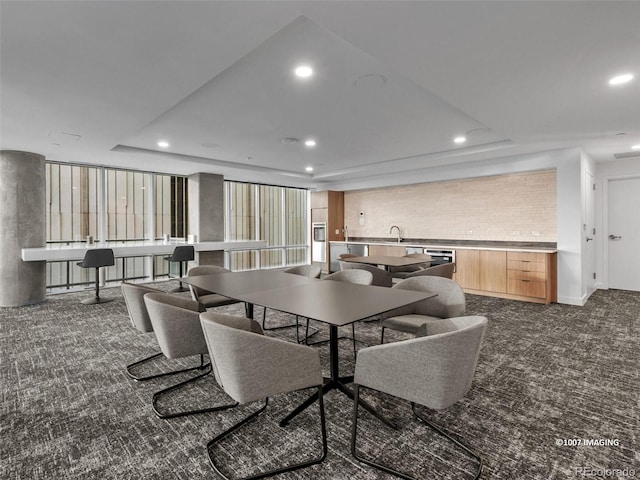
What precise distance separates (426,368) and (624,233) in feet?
23.5

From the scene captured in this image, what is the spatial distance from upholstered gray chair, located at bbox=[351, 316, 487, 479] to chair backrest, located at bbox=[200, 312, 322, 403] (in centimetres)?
34

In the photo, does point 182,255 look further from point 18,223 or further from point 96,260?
point 18,223

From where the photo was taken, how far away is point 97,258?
5656 mm

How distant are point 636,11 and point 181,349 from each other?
3.50m

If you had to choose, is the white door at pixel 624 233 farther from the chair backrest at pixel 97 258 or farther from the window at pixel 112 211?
the chair backrest at pixel 97 258

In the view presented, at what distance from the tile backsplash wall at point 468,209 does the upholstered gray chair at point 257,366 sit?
19.8 feet

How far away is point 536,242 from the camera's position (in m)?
6.20

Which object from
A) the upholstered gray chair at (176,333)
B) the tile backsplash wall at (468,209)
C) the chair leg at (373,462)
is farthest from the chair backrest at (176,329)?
the tile backsplash wall at (468,209)

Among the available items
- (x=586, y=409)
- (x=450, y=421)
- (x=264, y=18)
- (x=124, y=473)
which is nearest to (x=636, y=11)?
(x=264, y=18)

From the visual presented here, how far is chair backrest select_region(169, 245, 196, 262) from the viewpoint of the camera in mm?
6719

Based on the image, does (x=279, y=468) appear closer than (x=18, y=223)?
Yes

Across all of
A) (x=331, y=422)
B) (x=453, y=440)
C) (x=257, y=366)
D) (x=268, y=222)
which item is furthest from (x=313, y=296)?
(x=268, y=222)

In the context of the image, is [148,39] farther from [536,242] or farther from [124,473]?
[536,242]

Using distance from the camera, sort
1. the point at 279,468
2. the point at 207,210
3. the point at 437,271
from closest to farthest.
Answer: the point at 279,468, the point at 437,271, the point at 207,210
